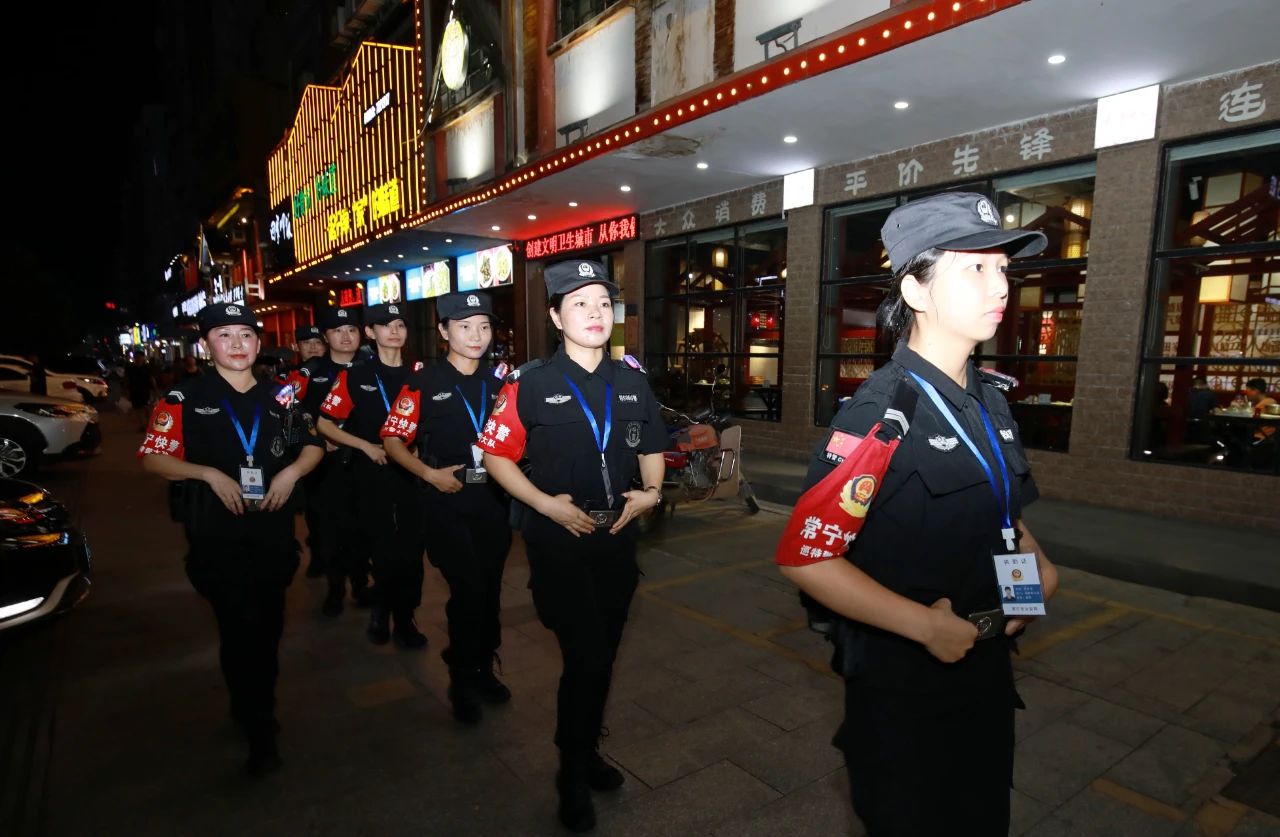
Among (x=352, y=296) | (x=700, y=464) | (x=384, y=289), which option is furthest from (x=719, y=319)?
(x=352, y=296)

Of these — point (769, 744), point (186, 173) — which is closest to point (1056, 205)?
point (769, 744)

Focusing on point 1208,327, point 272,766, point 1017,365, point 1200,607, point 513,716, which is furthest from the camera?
point 1017,365

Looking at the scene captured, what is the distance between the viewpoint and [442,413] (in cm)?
365

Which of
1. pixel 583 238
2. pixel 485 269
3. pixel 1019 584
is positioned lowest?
pixel 1019 584

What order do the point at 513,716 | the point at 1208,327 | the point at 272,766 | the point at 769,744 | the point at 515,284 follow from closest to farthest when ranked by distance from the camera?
the point at 272,766 → the point at 769,744 → the point at 513,716 → the point at 1208,327 → the point at 515,284

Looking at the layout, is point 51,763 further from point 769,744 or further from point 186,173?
point 186,173

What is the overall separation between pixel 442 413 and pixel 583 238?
12.2 metres

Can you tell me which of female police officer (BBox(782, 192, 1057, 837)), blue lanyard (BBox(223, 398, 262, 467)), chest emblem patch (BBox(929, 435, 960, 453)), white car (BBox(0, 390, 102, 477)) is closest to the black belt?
female police officer (BBox(782, 192, 1057, 837))

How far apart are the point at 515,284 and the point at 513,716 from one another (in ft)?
50.2

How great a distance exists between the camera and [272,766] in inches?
116

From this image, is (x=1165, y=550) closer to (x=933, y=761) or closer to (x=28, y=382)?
(x=933, y=761)

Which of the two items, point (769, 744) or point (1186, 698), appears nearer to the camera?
point (769, 744)

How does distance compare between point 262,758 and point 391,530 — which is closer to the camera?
point 262,758

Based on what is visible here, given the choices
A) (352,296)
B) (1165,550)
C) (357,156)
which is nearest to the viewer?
(1165,550)
